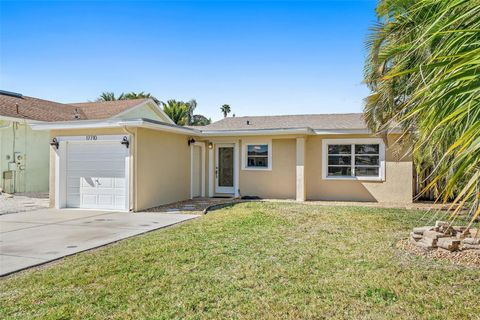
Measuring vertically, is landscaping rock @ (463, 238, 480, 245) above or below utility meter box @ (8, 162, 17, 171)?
below

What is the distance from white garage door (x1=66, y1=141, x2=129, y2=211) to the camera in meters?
11.7

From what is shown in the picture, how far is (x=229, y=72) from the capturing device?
17.1m

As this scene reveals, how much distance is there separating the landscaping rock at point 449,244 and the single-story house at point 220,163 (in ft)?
20.9

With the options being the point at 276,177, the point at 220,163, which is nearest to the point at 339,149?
the point at 276,177

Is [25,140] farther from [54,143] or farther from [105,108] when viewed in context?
[54,143]

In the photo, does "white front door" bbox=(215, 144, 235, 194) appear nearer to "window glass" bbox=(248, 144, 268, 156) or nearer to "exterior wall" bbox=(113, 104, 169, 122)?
"window glass" bbox=(248, 144, 268, 156)

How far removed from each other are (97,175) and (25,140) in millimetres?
7882

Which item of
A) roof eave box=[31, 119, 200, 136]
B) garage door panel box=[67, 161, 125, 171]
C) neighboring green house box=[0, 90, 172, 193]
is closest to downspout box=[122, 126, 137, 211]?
roof eave box=[31, 119, 200, 136]

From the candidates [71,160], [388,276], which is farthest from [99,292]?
[71,160]

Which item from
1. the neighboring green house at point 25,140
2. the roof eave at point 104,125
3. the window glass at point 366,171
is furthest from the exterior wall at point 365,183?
the neighboring green house at point 25,140

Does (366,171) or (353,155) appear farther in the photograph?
(353,155)

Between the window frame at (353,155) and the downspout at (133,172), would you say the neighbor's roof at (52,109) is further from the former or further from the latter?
the window frame at (353,155)

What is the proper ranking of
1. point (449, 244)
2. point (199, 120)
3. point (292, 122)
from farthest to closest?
1. point (199, 120)
2. point (292, 122)
3. point (449, 244)

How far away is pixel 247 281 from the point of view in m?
4.83
